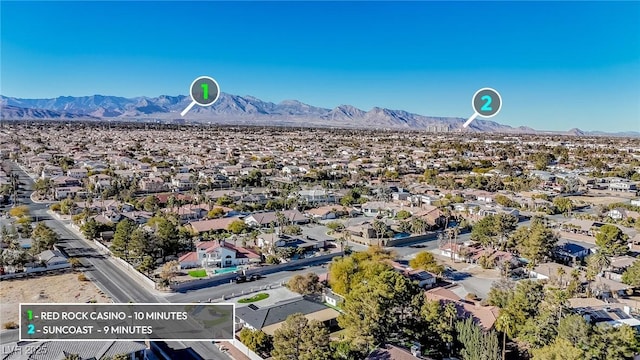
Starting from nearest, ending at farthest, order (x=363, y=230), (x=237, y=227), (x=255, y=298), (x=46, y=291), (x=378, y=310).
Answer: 1. (x=378, y=310)
2. (x=255, y=298)
3. (x=46, y=291)
4. (x=363, y=230)
5. (x=237, y=227)

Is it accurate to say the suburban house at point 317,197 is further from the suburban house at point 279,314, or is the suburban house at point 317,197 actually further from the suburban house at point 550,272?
→ the suburban house at point 279,314

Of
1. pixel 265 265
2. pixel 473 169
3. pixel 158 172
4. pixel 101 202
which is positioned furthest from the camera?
pixel 473 169

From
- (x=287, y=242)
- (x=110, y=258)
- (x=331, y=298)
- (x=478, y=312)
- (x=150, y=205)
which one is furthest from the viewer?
(x=150, y=205)

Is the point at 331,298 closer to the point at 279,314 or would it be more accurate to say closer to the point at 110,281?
the point at 279,314

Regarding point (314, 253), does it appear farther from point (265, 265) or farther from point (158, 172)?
point (158, 172)

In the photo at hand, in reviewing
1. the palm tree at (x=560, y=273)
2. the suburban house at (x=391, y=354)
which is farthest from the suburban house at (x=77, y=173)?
the palm tree at (x=560, y=273)

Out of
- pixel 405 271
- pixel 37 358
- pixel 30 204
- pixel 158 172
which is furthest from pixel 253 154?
pixel 37 358

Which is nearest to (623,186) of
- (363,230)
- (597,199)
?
(597,199)
